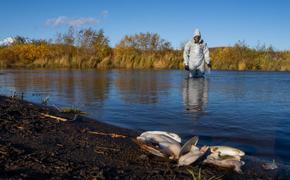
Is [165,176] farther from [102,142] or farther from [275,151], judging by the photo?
[275,151]

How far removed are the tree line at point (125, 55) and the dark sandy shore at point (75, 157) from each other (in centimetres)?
3254

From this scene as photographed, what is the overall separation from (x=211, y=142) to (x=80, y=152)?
2.39m

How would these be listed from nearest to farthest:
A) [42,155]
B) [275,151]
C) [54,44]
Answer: [42,155] < [275,151] < [54,44]

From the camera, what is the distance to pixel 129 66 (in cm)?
3959

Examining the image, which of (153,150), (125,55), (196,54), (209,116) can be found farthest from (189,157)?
(125,55)

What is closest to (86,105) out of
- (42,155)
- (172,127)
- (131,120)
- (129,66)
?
(131,120)

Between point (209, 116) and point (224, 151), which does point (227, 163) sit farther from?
point (209, 116)

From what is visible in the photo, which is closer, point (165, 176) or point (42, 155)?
point (165, 176)

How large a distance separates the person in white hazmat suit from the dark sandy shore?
47.2 ft

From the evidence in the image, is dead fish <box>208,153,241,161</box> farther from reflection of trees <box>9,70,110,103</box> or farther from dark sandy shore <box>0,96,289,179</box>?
reflection of trees <box>9,70,110,103</box>

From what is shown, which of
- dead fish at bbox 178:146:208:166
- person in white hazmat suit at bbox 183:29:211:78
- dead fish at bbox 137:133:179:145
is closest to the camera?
dead fish at bbox 178:146:208:166

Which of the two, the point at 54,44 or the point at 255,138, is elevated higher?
the point at 54,44

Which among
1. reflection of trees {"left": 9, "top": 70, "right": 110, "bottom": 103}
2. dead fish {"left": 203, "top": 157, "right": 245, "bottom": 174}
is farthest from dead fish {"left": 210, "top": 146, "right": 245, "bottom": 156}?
reflection of trees {"left": 9, "top": 70, "right": 110, "bottom": 103}

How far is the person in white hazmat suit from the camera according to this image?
19609 mm
